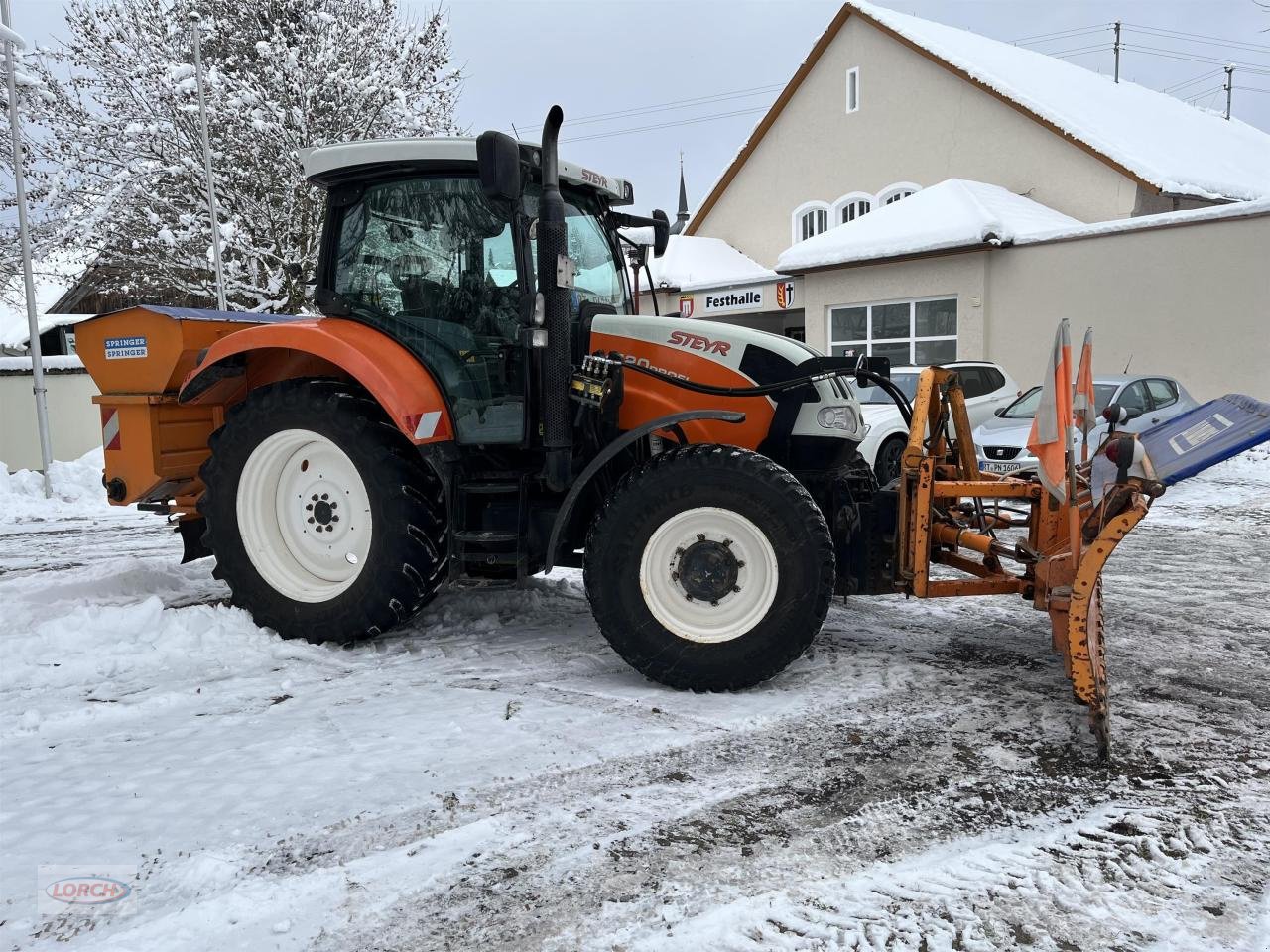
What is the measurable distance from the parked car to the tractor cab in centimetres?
689

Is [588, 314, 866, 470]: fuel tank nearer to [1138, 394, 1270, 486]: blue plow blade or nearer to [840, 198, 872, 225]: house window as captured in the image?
[1138, 394, 1270, 486]: blue plow blade

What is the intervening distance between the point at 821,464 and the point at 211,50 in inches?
714

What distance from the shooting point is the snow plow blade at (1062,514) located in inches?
128

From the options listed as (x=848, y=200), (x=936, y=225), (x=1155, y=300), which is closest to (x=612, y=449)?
(x=1155, y=300)

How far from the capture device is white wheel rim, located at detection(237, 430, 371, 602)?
4.46 meters

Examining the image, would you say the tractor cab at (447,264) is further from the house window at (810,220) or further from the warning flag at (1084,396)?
the house window at (810,220)

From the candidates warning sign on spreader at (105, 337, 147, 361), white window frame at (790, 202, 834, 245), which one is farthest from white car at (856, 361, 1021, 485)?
white window frame at (790, 202, 834, 245)

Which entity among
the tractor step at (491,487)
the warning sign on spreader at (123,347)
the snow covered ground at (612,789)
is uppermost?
the warning sign on spreader at (123,347)

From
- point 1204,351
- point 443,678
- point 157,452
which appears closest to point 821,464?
point 443,678

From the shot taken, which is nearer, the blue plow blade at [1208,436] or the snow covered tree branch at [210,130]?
the blue plow blade at [1208,436]

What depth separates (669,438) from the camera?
4148 mm

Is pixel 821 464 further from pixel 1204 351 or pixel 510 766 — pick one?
pixel 1204 351

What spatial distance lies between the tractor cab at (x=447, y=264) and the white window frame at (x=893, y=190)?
685 inches

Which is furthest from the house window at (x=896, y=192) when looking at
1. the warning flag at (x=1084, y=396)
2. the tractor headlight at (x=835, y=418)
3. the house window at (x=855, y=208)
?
the tractor headlight at (x=835, y=418)
